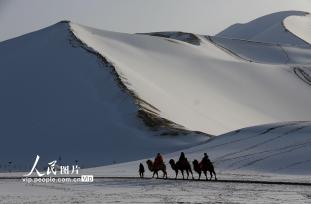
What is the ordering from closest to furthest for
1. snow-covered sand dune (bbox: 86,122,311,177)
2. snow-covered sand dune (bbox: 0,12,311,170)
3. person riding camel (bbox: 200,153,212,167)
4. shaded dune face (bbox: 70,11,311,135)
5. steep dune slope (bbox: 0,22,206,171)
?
person riding camel (bbox: 200,153,212,167), snow-covered sand dune (bbox: 86,122,311,177), steep dune slope (bbox: 0,22,206,171), snow-covered sand dune (bbox: 0,12,311,170), shaded dune face (bbox: 70,11,311,135)

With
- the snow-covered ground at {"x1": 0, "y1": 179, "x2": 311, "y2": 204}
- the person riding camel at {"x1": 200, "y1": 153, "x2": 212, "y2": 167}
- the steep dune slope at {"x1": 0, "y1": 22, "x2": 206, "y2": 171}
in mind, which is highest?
the steep dune slope at {"x1": 0, "y1": 22, "x2": 206, "y2": 171}

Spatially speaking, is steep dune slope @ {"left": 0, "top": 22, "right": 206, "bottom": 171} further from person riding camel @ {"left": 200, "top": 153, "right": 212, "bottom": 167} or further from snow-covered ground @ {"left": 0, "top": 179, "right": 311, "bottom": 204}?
snow-covered ground @ {"left": 0, "top": 179, "right": 311, "bottom": 204}

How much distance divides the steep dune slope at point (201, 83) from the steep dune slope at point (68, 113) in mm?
4328

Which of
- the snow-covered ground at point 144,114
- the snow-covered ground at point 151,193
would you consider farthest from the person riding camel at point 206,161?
the snow-covered ground at point 151,193

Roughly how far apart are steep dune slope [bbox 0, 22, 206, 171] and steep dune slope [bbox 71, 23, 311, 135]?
4328 millimetres

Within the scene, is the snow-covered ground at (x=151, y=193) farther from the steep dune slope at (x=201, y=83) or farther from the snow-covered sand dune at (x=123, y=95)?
the steep dune slope at (x=201, y=83)

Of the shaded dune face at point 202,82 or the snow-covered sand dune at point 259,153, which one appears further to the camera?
the shaded dune face at point 202,82

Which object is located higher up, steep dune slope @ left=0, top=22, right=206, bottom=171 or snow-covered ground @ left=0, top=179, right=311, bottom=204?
steep dune slope @ left=0, top=22, right=206, bottom=171

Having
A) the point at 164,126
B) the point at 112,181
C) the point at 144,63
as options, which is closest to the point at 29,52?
the point at 144,63

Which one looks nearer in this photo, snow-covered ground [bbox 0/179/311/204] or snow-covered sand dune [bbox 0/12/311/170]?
snow-covered ground [bbox 0/179/311/204]

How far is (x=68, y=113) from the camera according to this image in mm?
88062

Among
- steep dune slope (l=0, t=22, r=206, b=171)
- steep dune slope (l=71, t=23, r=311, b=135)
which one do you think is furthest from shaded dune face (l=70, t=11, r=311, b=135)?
steep dune slope (l=0, t=22, r=206, b=171)

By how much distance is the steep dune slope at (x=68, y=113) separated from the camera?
76.0 meters

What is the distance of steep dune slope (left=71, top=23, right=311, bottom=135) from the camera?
96.8 metres
